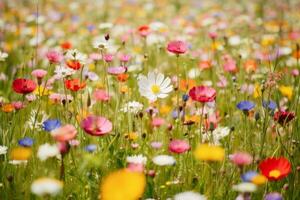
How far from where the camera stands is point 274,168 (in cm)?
122

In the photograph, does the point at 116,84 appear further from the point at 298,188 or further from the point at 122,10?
the point at 122,10

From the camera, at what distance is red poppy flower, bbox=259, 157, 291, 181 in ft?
3.92

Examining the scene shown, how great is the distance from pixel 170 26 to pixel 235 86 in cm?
201

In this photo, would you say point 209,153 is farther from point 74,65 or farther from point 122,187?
point 74,65

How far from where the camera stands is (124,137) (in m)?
1.59

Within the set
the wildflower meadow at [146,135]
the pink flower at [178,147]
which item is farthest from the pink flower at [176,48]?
the pink flower at [178,147]

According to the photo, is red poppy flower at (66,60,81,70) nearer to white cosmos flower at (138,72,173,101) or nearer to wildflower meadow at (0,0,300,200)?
wildflower meadow at (0,0,300,200)

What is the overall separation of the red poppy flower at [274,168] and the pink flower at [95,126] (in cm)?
39

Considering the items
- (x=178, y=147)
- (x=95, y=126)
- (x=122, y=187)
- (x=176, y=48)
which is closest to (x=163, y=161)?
(x=178, y=147)

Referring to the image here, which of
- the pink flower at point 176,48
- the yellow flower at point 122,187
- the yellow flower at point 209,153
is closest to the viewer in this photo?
the yellow flower at point 122,187

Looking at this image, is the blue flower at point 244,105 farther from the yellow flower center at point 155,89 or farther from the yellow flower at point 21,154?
the yellow flower at point 21,154

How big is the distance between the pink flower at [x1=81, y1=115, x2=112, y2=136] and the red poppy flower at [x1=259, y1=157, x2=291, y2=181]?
0.39 meters

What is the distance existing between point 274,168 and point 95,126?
44cm

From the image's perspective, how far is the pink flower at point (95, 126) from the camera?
121cm
